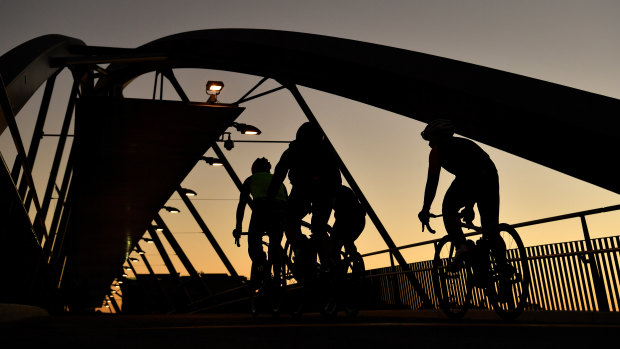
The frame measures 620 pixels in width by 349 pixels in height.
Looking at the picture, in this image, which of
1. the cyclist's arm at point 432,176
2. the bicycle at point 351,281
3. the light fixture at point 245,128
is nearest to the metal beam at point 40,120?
the light fixture at point 245,128

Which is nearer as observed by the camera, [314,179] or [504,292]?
[504,292]

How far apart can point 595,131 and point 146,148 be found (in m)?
11.4

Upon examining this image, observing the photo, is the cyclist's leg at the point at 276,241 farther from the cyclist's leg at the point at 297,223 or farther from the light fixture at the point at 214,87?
the light fixture at the point at 214,87

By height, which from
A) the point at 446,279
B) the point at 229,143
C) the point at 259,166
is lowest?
the point at 446,279

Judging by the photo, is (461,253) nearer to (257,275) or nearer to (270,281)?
(270,281)

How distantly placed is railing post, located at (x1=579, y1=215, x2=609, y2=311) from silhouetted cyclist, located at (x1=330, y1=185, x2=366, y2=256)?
8.21 ft

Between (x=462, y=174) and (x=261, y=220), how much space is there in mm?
2926

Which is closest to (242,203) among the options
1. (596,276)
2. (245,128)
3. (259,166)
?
(259,166)

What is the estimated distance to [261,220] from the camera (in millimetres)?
8117

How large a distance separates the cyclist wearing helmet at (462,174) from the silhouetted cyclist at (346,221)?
1.65 metres

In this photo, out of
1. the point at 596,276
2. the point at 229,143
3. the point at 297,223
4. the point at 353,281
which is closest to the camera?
the point at 297,223

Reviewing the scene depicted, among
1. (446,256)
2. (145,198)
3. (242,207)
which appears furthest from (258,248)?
(145,198)

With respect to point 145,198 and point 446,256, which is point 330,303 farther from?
point 145,198

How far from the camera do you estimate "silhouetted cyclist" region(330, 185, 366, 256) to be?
7427 millimetres
